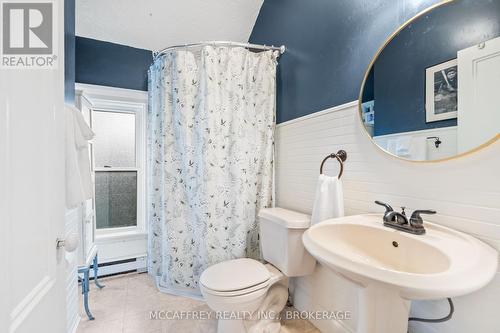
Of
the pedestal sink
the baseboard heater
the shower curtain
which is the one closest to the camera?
the pedestal sink

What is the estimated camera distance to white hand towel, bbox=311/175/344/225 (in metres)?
1.34

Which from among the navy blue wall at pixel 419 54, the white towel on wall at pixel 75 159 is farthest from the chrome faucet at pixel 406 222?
the white towel on wall at pixel 75 159

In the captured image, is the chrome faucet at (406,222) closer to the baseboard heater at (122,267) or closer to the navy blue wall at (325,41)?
the navy blue wall at (325,41)

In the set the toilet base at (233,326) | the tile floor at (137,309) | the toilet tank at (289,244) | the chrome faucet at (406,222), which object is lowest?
the tile floor at (137,309)

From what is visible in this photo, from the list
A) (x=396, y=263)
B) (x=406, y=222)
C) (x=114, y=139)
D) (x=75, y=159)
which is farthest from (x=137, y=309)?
(x=406, y=222)

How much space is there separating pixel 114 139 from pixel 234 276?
74.9 inches

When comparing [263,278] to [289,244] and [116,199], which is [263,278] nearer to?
[289,244]

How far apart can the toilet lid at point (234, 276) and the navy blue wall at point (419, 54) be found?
3.52 ft

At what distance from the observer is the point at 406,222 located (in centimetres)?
96

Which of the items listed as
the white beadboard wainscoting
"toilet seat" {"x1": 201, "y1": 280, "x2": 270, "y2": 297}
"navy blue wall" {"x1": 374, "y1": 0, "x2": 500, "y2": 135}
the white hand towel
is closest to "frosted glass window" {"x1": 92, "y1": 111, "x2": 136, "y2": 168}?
the white beadboard wainscoting

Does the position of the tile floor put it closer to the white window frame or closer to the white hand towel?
the white window frame

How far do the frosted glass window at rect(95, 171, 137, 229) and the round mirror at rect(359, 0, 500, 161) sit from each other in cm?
232

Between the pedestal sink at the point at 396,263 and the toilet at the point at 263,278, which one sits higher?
the pedestal sink at the point at 396,263

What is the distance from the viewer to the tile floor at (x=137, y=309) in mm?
1619
